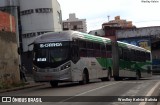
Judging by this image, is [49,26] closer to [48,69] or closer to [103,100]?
[48,69]

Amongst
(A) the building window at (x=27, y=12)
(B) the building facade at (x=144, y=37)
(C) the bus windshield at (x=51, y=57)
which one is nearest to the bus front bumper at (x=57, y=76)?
(C) the bus windshield at (x=51, y=57)

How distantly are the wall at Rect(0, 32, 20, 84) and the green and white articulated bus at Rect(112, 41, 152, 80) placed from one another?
7.92 metres

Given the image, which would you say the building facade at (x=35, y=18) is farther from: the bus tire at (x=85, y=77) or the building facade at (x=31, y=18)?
the bus tire at (x=85, y=77)

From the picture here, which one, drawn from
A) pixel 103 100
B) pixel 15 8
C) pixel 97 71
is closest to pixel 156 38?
pixel 15 8

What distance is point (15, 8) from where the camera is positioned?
6881cm

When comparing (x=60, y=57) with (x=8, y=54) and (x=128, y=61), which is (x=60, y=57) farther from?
(x=128, y=61)

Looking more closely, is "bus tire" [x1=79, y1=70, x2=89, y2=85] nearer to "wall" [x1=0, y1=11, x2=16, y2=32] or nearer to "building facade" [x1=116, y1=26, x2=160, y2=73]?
"wall" [x1=0, y1=11, x2=16, y2=32]

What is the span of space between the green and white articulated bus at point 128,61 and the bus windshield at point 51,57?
10483mm

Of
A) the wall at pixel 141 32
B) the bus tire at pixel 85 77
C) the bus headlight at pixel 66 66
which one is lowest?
the bus tire at pixel 85 77

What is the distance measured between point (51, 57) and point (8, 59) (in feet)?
24.5

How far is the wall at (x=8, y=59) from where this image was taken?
30.2 meters

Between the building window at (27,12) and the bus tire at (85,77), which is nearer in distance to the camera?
the bus tire at (85,77)

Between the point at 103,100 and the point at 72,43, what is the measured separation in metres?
9.52

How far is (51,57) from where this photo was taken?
81.1 ft
